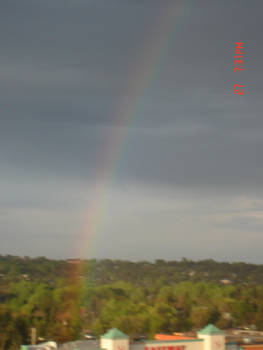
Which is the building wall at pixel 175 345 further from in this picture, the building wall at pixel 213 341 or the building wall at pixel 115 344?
the building wall at pixel 115 344

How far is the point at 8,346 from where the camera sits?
68000 millimetres

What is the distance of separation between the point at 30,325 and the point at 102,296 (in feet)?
173

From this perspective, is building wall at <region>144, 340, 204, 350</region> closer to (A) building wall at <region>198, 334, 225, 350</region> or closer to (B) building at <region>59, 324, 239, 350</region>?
(B) building at <region>59, 324, 239, 350</region>

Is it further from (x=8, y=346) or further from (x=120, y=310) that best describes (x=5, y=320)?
(x=120, y=310)

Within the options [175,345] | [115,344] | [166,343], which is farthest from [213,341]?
[115,344]

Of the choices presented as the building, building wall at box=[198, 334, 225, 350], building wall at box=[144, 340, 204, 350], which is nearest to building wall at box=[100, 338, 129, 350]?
the building

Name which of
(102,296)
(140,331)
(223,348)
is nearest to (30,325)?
(140,331)

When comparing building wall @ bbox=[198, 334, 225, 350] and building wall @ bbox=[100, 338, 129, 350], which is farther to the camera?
building wall @ bbox=[198, 334, 225, 350]

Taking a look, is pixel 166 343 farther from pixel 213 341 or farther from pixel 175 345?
pixel 213 341

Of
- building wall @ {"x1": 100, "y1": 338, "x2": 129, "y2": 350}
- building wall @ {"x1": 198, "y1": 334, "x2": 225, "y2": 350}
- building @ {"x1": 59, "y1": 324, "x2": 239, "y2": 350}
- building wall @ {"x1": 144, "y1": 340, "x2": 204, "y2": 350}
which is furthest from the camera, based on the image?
building wall @ {"x1": 198, "y1": 334, "x2": 225, "y2": 350}

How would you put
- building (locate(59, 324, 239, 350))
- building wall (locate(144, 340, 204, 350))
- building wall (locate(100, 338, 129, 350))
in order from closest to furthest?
building wall (locate(100, 338, 129, 350)) < building (locate(59, 324, 239, 350)) < building wall (locate(144, 340, 204, 350))

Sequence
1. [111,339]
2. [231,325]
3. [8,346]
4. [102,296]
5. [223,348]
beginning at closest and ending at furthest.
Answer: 1. [111,339]
2. [223,348]
3. [8,346]
4. [231,325]
5. [102,296]

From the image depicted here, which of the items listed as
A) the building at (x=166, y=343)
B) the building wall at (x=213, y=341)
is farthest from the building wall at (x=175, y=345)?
the building wall at (x=213, y=341)

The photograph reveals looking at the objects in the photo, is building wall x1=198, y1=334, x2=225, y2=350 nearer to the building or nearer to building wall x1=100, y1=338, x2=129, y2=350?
the building
